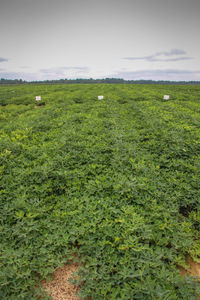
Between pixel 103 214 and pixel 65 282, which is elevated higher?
pixel 103 214

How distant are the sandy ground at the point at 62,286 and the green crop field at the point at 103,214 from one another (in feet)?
0.53

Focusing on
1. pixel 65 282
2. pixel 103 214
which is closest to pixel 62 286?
pixel 65 282

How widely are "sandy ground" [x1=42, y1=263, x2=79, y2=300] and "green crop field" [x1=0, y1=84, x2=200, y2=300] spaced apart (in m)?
0.16

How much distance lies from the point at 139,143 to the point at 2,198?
173 inches

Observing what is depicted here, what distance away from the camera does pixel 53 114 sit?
29.1 ft

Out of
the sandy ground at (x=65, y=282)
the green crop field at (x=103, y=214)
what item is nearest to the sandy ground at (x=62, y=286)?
the sandy ground at (x=65, y=282)

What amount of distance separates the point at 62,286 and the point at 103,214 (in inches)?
49.1

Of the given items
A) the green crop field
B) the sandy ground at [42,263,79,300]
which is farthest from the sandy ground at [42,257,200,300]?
the green crop field

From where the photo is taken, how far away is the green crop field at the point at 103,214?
7.63 ft

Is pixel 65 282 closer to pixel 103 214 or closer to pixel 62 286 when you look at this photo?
pixel 62 286

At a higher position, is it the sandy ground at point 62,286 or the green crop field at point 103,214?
the green crop field at point 103,214

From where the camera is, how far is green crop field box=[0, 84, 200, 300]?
7.63ft

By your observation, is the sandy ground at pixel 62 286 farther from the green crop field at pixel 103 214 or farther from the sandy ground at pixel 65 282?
the green crop field at pixel 103 214

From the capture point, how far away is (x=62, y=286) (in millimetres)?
2492
